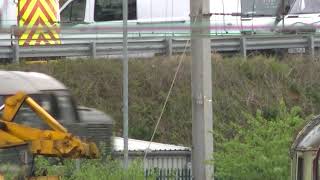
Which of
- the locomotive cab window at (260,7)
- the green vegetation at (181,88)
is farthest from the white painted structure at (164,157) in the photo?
the locomotive cab window at (260,7)

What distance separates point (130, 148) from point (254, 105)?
5.65 m

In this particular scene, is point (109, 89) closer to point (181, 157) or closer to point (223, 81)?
point (223, 81)

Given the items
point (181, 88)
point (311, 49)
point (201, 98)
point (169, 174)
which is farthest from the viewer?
point (311, 49)

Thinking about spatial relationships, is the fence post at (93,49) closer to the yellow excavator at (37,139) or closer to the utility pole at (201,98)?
the utility pole at (201,98)

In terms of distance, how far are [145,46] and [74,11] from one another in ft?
13.0

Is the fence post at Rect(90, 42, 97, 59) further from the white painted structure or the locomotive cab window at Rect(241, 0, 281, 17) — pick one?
the white painted structure

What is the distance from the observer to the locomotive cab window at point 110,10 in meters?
22.1

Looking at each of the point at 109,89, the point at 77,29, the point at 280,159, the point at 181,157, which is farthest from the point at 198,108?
the point at 109,89

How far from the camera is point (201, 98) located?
41.7 ft

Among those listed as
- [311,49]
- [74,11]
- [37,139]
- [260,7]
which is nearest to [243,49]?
[260,7]

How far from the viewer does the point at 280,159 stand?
1105cm

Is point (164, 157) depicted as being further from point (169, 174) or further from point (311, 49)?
point (311, 49)

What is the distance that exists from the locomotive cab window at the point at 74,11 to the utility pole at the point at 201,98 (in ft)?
37.0

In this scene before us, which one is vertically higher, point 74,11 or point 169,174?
point 74,11
